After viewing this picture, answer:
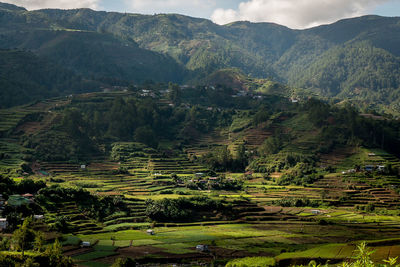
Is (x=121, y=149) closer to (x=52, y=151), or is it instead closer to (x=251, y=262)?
(x=52, y=151)

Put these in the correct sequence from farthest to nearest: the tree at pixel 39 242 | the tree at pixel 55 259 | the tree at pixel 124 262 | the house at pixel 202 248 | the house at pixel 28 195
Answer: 1. the house at pixel 28 195
2. the house at pixel 202 248
3. the tree at pixel 39 242
4. the tree at pixel 124 262
5. the tree at pixel 55 259

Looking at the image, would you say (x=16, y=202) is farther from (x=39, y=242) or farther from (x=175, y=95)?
(x=175, y=95)

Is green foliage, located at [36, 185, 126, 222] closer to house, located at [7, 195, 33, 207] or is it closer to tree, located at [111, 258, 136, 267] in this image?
house, located at [7, 195, 33, 207]

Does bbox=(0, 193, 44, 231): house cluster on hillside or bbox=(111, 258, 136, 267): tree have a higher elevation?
bbox=(0, 193, 44, 231): house cluster on hillside

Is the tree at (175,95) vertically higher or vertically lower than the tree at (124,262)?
higher

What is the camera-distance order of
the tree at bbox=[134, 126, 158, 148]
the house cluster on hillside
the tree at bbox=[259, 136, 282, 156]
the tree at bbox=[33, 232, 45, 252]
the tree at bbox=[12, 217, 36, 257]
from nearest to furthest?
the tree at bbox=[12, 217, 36, 257] → the tree at bbox=[33, 232, 45, 252] → the house cluster on hillside → the tree at bbox=[259, 136, 282, 156] → the tree at bbox=[134, 126, 158, 148]

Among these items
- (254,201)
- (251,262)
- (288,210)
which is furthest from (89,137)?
(251,262)

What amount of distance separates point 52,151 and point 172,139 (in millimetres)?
37272

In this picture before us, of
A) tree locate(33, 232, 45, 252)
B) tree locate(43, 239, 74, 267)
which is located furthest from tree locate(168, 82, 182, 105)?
tree locate(43, 239, 74, 267)

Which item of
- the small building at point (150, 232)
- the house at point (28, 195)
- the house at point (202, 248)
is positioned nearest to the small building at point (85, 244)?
the small building at point (150, 232)

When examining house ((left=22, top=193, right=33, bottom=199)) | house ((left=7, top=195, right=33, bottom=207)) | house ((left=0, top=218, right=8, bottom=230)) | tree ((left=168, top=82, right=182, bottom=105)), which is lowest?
house ((left=0, top=218, right=8, bottom=230))

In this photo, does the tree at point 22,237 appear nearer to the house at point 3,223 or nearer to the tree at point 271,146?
the house at point 3,223

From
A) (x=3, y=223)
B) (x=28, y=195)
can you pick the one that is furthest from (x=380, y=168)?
(x=3, y=223)

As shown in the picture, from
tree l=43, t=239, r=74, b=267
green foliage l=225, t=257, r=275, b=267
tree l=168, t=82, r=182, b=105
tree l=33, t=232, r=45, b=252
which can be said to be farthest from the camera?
tree l=168, t=82, r=182, b=105
